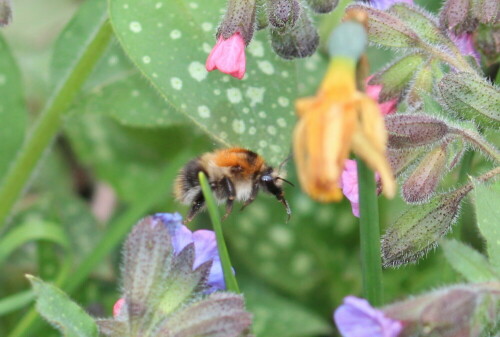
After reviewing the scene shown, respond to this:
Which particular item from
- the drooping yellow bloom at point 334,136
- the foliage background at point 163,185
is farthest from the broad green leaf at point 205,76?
the drooping yellow bloom at point 334,136

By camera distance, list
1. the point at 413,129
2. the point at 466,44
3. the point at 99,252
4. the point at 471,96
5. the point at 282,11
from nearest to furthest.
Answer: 1. the point at 413,129
2. the point at 471,96
3. the point at 282,11
4. the point at 466,44
5. the point at 99,252

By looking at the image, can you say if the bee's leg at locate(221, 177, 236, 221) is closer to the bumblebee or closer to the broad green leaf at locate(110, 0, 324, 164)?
the bumblebee

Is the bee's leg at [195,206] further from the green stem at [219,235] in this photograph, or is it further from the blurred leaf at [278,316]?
the blurred leaf at [278,316]

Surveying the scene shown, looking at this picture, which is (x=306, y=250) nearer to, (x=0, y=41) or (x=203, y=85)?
(x=203, y=85)

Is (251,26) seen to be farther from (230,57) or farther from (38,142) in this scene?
(38,142)

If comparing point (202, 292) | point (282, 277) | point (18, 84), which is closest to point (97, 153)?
point (18, 84)

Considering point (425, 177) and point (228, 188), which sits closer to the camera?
point (425, 177)

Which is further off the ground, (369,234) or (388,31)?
(388,31)

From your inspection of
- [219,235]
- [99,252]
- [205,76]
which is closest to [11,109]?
[99,252]
